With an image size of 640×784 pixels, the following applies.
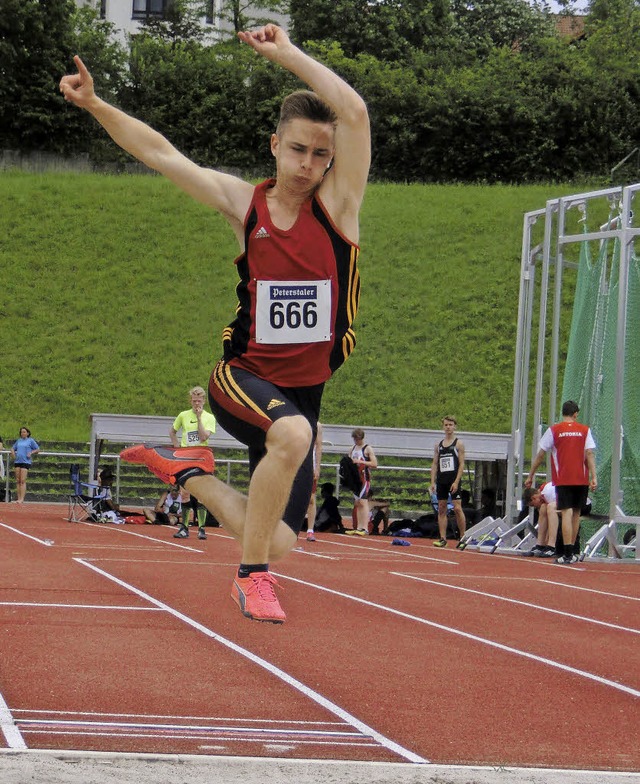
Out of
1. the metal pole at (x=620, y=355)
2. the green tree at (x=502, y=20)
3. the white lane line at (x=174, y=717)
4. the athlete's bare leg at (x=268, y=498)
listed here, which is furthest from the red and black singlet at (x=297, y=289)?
the green tree at (x=502, y=20)

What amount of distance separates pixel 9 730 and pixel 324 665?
2271mm

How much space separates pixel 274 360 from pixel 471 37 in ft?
164

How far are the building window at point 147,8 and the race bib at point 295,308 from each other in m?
50.1

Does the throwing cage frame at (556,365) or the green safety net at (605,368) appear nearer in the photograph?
the throwing cage frame at (556,365)

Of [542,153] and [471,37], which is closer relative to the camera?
[542,153]

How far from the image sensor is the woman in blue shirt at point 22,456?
21.6 metres

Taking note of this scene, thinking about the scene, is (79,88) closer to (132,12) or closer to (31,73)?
(31,73)

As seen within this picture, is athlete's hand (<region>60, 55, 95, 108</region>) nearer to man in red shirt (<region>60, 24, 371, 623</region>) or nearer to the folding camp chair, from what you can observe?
man in red shirt (<region>60, 24, 371, 623</region>)

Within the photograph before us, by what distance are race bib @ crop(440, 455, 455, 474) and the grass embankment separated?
32.7ft

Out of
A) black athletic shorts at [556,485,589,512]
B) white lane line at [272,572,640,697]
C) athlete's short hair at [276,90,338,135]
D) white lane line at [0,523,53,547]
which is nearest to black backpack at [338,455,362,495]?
black athletic shorts at [556,485,589,512]

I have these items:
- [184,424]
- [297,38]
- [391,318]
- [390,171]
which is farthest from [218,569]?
[297,38]

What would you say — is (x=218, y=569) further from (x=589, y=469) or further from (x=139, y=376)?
(x=139, y=376)

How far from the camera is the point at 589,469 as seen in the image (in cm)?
1373

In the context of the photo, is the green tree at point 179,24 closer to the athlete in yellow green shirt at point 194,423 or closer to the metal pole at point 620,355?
the metal pole at point 620,355
